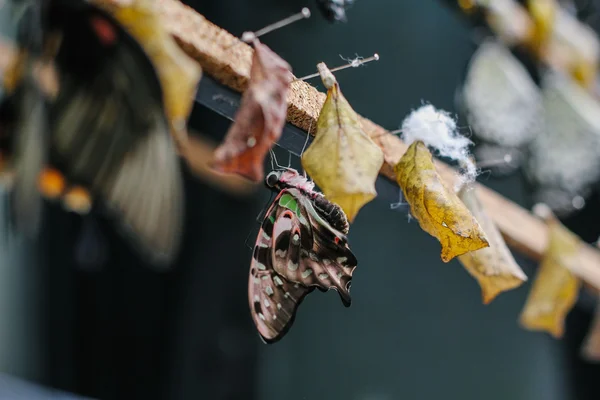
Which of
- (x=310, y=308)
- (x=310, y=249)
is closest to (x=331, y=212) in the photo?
(x=310, y=249)

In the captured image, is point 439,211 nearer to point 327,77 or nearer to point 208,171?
point 327,77

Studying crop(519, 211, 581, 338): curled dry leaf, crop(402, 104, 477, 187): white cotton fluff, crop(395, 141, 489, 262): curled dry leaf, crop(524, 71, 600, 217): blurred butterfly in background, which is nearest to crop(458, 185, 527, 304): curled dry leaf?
crop(402, 104, 477, 187): white cotton fluff

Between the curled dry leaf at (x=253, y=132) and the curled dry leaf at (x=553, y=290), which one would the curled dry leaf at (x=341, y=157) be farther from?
the curled dry leaf at (x=553, y=290)

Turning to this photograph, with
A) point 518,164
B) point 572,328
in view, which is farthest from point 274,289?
point 572,328

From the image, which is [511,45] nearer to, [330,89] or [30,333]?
[330,89]

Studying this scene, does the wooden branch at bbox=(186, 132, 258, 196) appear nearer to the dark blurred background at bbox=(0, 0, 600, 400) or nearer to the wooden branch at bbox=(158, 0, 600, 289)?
the dark blurred background at bbox=(0, 0, 600, 400)

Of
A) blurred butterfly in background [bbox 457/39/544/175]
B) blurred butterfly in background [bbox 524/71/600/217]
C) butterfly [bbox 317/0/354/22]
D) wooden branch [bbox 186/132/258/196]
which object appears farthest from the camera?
blurred butterfly in background [bbox 524/71/600/217]
